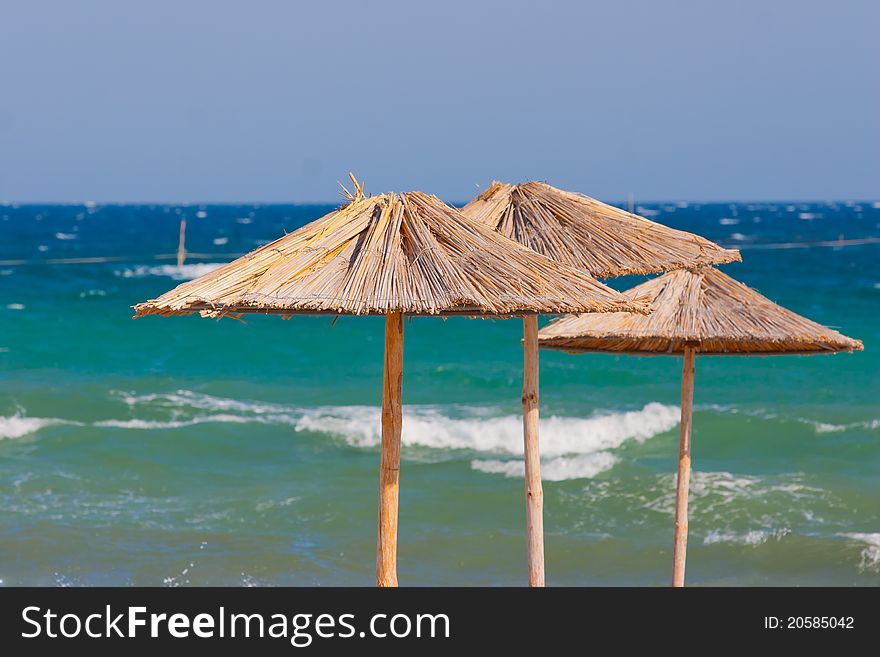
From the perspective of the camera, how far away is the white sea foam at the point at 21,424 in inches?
607

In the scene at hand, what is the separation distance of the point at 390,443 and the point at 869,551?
7.06 meters

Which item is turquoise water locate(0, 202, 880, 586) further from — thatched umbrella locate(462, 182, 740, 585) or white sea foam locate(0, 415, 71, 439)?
thatched umbrella locate(462, 182, 740, 585)

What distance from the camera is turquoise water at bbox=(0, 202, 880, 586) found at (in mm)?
10625

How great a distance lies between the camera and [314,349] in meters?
23.7

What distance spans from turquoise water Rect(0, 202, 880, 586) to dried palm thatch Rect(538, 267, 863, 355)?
3697 millimetres

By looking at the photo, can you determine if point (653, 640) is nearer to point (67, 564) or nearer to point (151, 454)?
point (67, 564)

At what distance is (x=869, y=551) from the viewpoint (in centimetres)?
1064

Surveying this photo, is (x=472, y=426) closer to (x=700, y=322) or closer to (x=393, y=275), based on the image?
(x=700, y=322)

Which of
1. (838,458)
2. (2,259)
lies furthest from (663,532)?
(2,259)

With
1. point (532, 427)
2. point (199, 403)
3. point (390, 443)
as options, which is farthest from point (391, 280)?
point (199, 403)

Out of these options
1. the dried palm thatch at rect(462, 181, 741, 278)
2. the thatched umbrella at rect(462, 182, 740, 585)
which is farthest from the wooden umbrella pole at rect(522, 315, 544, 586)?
the dried palm thatch at rect(462, 181, 741, 278)

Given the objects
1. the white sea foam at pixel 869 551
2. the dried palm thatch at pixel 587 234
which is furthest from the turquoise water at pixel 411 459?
the dried palm thatch at pixel 587 234

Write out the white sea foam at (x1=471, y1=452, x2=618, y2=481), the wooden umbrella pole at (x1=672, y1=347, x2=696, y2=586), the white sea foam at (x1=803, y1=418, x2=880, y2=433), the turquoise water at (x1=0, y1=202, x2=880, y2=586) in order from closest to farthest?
the wooden umbrella pole at (x1=672, y1=347, x2=696, y2=586) < the turquoise water at (x1=0, y1=202, x2=880, y2=586) < the white sea foam at (x1=471, y1=452, x2=618, y2=481) < the white sea foam at (x1=803, y1=418, x2=880, y2=433)

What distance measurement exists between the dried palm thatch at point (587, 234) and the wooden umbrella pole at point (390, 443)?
1210 mm
